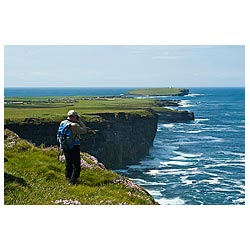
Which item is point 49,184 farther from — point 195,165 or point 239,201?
point 195,165

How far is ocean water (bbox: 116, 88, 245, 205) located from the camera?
1815 inches

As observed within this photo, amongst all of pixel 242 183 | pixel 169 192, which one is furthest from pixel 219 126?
pixel 169 192

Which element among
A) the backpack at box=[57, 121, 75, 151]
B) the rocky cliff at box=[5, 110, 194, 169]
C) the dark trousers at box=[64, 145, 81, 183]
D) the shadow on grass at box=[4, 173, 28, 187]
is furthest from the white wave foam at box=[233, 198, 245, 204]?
the shadow on grass at box=[4, 173, 28, 187]

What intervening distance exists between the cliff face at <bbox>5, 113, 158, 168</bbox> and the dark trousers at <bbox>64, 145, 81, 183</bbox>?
Answer: 120 ft

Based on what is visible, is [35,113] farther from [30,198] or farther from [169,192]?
[30,198]

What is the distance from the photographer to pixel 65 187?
1269 cm

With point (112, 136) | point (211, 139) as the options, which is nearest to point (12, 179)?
point (112, 136)

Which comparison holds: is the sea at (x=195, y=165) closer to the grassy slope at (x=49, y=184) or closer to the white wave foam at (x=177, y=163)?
the white wave foam at (x=177, y=163)

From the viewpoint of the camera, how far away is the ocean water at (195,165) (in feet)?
151

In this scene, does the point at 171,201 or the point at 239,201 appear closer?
the point at 239,201

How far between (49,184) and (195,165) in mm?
53041

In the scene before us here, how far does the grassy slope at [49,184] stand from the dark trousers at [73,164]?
0.85 feet

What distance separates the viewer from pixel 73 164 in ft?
42.7

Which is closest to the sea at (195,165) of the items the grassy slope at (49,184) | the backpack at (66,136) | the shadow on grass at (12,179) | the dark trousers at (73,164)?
the grassy slope at (49,184)
